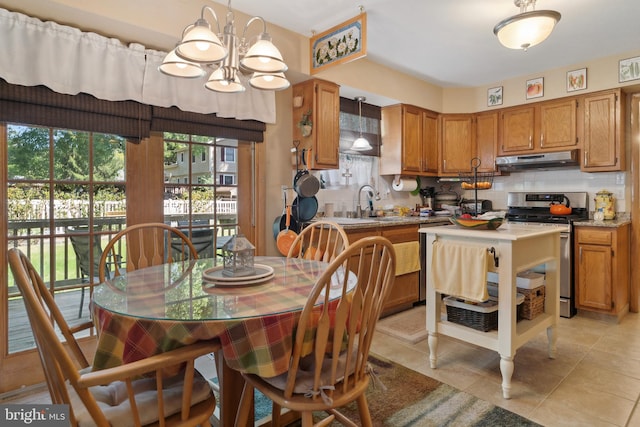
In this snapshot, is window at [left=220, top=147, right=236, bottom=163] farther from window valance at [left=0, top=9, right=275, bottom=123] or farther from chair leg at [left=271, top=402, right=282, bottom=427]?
chair leg at [left=271, top=402, right=282, bottom=427]

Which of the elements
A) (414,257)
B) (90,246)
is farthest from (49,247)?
(414,257)

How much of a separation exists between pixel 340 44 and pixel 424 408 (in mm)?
2497

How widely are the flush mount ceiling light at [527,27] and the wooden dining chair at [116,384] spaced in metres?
2.35

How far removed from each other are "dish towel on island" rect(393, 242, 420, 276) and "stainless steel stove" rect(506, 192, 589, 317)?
117cm

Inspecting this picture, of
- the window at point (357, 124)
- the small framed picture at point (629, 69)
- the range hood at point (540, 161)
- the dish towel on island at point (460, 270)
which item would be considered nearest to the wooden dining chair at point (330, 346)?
the dish towel on island at point (460, 270)

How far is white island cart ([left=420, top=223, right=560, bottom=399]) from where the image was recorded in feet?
6.61

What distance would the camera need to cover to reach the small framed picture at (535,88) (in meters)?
4.00

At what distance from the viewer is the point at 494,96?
4.38m

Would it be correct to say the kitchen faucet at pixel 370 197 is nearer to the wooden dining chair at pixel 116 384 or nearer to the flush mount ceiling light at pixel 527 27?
the flush mount ceiling light at pixel 527 27

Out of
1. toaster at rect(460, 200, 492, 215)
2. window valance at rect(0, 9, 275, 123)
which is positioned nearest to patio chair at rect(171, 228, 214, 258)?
window valance at rect(0, 9, 275, 123)

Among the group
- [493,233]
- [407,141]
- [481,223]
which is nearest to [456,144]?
[407,141]

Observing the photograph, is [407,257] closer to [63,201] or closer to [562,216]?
[562,216]

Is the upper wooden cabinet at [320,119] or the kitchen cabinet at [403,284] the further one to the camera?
the kitchen cabinet at [403,284]

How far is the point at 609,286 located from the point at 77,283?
4.27 metres
